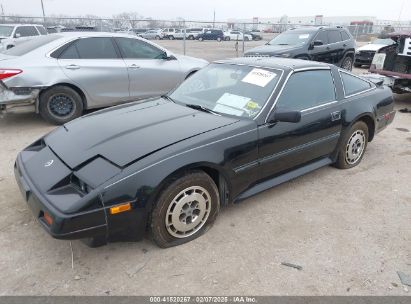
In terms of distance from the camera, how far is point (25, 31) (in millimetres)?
14320

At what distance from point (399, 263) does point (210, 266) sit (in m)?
1.54

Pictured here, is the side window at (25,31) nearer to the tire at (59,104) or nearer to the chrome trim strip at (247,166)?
the tire at (59,104)

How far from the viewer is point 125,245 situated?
3.02 meters

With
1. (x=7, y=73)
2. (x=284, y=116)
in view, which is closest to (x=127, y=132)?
(x=284, y=116)

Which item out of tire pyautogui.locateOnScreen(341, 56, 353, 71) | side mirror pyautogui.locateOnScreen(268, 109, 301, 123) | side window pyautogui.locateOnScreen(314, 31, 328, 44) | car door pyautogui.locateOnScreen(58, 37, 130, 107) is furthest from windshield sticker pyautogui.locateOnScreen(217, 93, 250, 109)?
tire pyautogui.locateOnScreen(341, 56, 353, 71)

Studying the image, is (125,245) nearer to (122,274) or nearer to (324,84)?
(122,274)

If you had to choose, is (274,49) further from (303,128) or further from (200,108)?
(200,108)

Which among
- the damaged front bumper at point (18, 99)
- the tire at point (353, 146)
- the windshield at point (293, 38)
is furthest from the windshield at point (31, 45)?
the windshield at point (293, 38)

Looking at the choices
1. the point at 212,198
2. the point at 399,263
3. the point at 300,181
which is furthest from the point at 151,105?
the point at 399,263

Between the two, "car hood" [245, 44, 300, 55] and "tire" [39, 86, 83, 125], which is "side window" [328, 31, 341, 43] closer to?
"car hood" [245, 44, 300, 55]

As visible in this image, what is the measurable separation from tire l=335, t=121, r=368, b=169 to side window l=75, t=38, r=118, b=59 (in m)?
4.33

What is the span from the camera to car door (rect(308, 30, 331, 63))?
10555 mm

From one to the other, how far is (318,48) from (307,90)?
759 cm

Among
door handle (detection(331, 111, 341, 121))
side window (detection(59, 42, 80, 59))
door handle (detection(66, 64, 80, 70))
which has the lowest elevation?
door handle (detection(331, 111, 341, 121))
